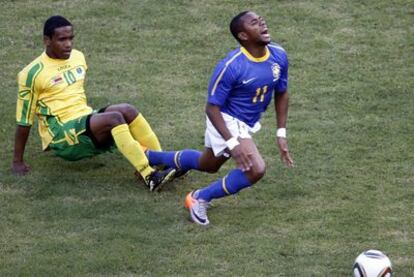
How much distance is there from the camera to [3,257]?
7977 millimetres

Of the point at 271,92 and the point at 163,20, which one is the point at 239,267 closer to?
the point at 271,92

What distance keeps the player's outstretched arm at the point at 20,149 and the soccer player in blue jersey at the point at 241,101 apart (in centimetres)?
165

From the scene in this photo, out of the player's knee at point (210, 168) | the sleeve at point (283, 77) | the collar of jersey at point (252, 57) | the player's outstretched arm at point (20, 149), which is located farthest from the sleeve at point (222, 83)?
the player's outstretched arm at point (20, 149)

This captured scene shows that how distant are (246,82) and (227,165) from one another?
1.62 metres

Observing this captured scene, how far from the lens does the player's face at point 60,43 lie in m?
9.42

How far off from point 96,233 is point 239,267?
125 cm

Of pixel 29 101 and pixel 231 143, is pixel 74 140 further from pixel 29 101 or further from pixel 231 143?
pixel 231 143

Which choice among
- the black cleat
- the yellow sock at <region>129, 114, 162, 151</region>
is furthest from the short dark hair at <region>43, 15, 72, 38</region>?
the black cleat

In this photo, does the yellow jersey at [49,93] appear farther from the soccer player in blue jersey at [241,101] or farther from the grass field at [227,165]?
the soccer player in blue jersey at [241,101]

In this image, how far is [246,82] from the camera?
27.4ft

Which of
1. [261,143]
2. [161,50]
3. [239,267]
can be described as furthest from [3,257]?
[161,50]

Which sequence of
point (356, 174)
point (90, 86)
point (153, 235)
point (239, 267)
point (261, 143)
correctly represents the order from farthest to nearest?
point (90, 86) < point (261, 143) < point (356, 174) < point (153, 235) < point (239, 267)

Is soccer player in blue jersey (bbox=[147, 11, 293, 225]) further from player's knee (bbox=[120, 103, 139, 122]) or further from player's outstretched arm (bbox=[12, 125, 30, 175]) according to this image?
player's outstretched arm (bbox=[12, 125, 30, 175])

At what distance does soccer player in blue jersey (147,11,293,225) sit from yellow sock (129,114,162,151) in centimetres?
94
